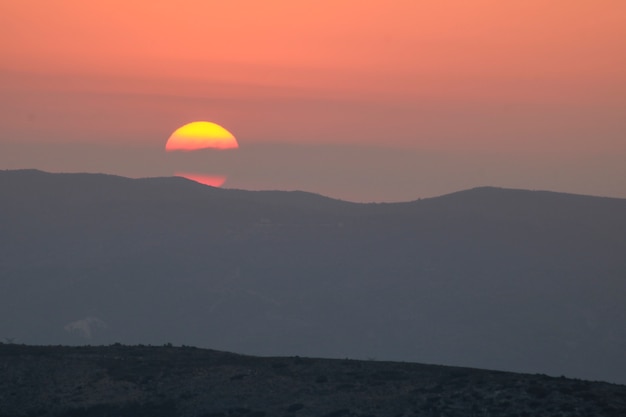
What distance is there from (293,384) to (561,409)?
1446 centimetres

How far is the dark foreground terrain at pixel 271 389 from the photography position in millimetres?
54219

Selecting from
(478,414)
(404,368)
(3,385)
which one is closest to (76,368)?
(3,385)

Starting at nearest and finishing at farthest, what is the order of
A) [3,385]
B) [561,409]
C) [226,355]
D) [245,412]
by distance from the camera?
[561,409] < [245,412] < [3,385] < [226,355]

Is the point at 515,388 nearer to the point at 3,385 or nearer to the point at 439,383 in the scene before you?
the point at 439,383

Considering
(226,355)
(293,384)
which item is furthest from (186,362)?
(293,384)

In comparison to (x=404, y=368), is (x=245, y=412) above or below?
below

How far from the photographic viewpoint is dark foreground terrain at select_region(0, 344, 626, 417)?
2135 inches

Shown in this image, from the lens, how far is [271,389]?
193ft

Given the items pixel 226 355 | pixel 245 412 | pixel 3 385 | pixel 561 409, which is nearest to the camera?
pixel 561 409

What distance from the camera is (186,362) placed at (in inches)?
2532

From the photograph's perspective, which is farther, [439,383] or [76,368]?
[76,368]

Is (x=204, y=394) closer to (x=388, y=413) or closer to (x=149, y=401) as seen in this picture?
(x=149, y=401)

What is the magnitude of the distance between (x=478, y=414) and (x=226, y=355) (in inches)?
747

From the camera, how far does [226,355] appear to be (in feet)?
220
